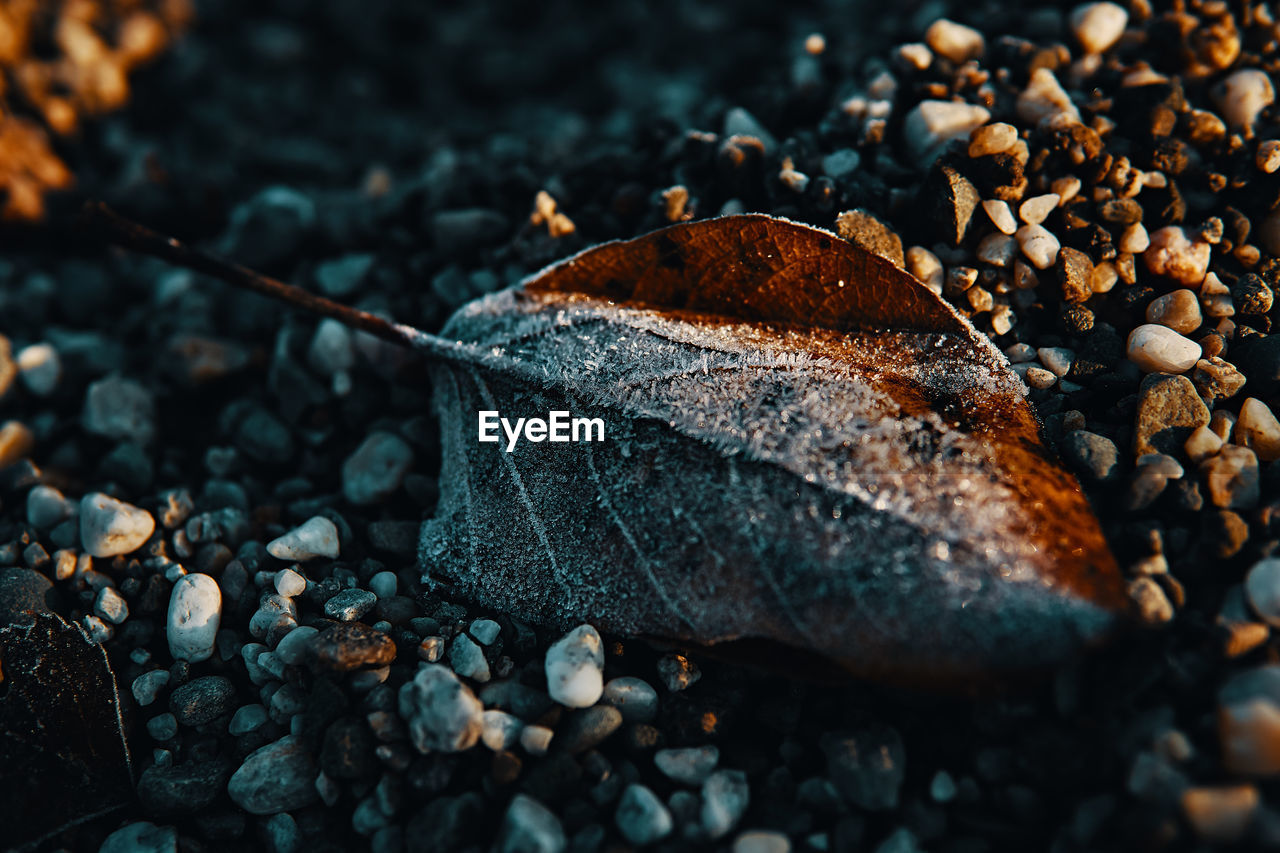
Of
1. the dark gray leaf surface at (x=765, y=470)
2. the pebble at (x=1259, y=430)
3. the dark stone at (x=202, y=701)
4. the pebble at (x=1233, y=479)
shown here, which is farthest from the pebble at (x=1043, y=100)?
the dark stone at (x=202, y=701)

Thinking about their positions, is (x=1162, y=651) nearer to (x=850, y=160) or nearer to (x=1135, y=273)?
(x=1135, y=273)

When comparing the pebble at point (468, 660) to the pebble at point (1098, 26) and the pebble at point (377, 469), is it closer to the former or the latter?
the pebble at point (377, 469)

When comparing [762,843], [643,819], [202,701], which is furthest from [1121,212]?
[202,701]

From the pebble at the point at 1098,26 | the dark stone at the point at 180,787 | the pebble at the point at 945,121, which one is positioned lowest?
the dark stone at the point at 180,787

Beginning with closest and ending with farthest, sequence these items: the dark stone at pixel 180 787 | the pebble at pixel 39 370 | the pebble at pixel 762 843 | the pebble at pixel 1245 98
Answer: the pebble at pixel 762 843, the dark stone at pixel 180 787, the pebble at pixel 1245 98, the pebble at pixel 39 370

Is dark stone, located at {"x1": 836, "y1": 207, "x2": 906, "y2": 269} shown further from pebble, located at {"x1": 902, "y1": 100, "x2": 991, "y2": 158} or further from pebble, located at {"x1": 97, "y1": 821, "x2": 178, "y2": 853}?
pebble, located at {"x1": 97, "y1": 821, "x2": 178, "y2": 853}

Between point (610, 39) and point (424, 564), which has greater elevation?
point (610, 39)

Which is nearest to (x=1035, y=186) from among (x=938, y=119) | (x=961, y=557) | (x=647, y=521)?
(x=938, y=119)
